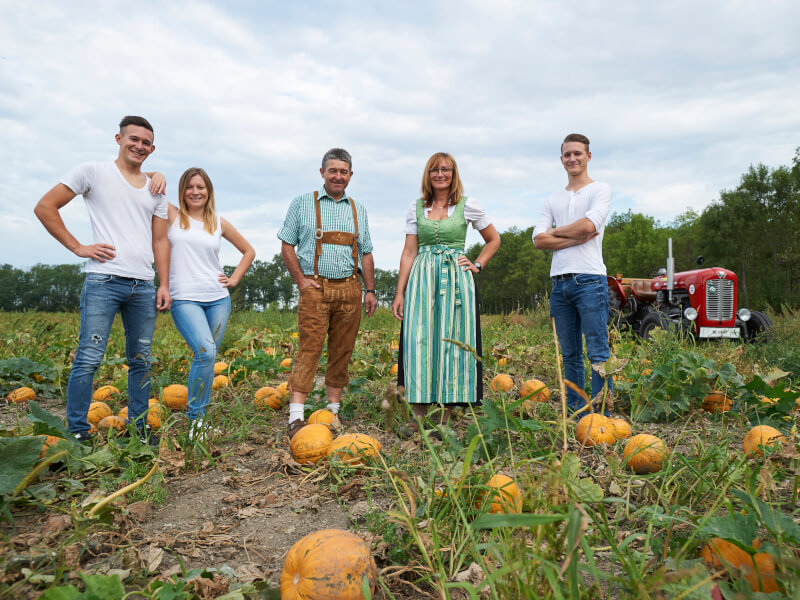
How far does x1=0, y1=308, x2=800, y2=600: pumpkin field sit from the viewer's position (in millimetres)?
1233

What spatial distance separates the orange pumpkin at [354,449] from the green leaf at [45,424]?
1.21 meters

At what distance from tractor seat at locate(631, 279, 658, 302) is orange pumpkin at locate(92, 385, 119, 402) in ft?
29.7

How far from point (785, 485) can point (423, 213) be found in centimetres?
246

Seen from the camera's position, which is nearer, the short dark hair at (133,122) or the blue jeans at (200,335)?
the short dark hair at (133,122)

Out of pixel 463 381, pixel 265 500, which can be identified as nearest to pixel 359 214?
pixel 463 381

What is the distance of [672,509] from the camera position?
5.72 ft

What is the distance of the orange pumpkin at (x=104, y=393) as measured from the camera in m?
3.84

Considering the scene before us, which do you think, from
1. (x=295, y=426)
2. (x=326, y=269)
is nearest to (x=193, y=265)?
(x=326, y=269)

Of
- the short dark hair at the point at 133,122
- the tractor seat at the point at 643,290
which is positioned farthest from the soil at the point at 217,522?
the tractor seat at the point at 643,290

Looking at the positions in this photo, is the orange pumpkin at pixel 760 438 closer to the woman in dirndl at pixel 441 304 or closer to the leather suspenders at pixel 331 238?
the woman in dirndl at pixel 441 304

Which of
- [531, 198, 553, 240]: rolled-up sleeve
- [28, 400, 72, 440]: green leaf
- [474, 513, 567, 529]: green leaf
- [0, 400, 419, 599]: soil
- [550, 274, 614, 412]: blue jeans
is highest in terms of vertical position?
[531, 198, 553, 240]: rolled-up sleeve

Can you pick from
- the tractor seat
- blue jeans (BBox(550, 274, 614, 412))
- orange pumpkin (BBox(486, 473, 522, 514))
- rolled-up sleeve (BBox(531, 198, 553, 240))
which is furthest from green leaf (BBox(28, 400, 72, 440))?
the tractor seat

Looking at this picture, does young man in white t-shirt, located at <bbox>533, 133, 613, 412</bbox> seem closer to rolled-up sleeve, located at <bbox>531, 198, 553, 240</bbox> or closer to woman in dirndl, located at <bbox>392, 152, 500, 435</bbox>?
rolled-up sleeve, located at <bbox>531, 198, 553, 240</bbox>

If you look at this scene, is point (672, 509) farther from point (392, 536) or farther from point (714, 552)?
point (392, 536)
